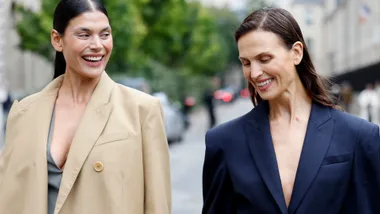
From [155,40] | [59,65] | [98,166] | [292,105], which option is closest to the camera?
[292,105]

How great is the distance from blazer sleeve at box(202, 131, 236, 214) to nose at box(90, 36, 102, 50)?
28.1 inches

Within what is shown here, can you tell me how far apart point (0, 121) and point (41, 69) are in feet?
60.0

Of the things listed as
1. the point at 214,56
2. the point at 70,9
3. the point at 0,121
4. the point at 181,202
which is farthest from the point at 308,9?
the point at 70,9

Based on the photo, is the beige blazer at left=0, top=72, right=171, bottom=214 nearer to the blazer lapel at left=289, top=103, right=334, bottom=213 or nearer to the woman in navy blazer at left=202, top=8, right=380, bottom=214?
the woman in navy blazer at left=202, top=8, right=380, bottom=214

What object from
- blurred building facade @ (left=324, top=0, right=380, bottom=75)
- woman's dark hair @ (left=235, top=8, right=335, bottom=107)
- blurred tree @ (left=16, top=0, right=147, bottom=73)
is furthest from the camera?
blurred building facade @ (left=324, top=0, right=380, bottom=75)

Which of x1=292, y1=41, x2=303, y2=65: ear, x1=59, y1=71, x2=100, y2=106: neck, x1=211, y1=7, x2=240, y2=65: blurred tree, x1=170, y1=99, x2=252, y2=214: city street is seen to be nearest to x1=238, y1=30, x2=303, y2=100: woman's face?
x1=292, y1=41, x2=303, y2=65: ear

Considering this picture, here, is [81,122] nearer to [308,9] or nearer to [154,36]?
[154,36]

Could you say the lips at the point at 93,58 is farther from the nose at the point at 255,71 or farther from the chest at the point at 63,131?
the nose at the point at 255,71

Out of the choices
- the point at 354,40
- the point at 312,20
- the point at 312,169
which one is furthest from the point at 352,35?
the point at 312,169

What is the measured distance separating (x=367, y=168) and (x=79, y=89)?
1.48 meters

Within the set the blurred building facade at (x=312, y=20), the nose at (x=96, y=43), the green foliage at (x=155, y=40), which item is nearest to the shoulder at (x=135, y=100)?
the nose at (x=96, y=43)

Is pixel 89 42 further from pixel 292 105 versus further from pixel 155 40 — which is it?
pixel 155 40

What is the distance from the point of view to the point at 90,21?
3.84 m

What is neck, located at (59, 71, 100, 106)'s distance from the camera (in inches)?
157
